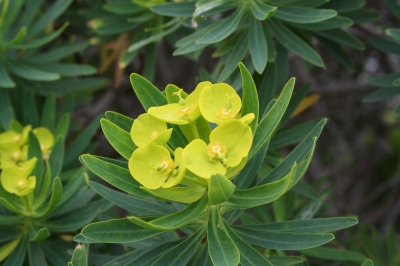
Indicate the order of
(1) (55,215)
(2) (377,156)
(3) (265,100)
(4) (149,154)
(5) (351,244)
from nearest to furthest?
1. (4) (149,154)
2. (1) (55,215)
3. (3) (265,100)
4. (5) (351,244)
5. (2) (377,156)

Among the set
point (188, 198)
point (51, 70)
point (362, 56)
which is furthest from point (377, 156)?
point (188, 198)

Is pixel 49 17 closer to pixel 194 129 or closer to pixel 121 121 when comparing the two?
pixel 121 121

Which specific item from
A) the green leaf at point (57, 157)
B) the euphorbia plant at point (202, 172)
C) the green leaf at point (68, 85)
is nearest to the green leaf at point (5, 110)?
the green leaf at point (68, 85)

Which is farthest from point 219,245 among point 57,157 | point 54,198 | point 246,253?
point 57,157

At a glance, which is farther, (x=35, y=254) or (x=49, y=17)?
(x=49, y=17)

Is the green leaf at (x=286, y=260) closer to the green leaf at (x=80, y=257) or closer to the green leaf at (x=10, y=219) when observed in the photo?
the green leaf at (x=80, y=257)

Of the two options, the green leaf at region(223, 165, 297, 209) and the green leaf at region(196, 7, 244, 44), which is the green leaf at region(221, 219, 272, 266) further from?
the green leaf at region(196, 7, 244, 44)

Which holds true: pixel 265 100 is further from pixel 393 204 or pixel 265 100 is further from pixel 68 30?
pixel 393 204
